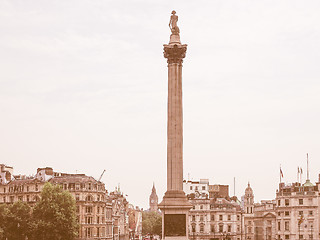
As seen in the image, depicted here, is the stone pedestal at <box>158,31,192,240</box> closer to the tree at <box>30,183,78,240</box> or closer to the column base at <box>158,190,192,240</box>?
the column base at <box>158,190,192,240</box>

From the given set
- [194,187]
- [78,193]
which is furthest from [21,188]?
[194,187]

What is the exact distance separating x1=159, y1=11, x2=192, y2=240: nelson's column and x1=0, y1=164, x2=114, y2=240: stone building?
2422 inches

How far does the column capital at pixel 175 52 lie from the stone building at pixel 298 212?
6425 cm

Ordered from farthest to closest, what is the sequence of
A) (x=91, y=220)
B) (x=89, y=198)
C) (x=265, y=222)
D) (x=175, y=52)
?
1. (x=265, y=222)
2. (x=89, y=198)
3. (x=91, y=220)
4. (x=175, y=52)

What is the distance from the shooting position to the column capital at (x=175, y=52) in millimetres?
59875

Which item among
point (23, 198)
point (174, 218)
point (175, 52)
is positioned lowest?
point (174, 218)

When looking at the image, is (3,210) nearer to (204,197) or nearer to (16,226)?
(16,226)

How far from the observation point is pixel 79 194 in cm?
11581

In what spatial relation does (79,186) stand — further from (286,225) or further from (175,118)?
(175,118)

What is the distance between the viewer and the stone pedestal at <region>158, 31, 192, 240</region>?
54906 millimetres

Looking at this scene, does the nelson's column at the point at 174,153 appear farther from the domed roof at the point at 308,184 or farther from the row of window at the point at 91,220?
the domed roof at the point at 308,184

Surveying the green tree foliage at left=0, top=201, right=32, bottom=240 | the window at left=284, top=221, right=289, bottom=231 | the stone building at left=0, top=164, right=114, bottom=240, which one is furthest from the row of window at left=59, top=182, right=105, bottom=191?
the window at left=284, top=221, right=289, bottom=231

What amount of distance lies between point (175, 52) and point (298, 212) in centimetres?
7114

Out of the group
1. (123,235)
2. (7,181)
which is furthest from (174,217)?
(123,235)
